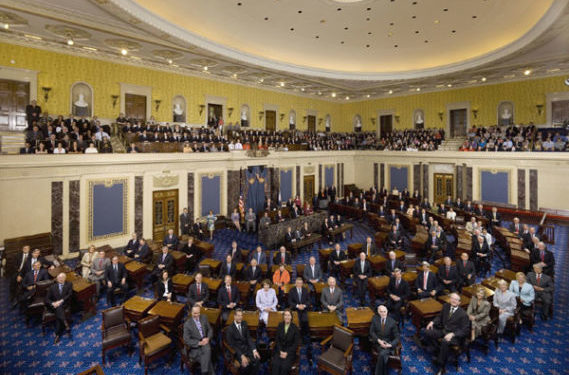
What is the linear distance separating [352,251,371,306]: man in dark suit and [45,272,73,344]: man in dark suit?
6445mm

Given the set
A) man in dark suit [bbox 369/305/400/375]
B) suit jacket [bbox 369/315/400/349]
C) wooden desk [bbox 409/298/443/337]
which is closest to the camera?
man in dark suit [bbox 369/305/400/375]

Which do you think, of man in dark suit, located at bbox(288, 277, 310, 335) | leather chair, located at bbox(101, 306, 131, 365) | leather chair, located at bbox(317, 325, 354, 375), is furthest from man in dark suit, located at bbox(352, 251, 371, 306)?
leather chair, located at bbox(101, 306, 131, 365)

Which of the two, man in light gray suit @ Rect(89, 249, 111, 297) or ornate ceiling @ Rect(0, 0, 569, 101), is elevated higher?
ornate ceiling @ Rect(0, 0, 569, 101)

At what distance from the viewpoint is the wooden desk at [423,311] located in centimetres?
607

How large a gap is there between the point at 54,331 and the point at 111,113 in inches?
449

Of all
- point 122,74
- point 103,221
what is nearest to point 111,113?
point 122,74

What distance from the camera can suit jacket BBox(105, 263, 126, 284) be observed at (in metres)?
7.80

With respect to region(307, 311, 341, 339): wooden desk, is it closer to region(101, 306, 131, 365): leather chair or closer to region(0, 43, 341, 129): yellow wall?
region(101, 306, 131, 365): leather chair

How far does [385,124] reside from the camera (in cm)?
2581

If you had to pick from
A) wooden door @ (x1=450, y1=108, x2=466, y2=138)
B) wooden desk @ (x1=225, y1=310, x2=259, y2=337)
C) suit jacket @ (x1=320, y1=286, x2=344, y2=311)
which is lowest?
wooden desk @ (x1=225, y1=310, x2=259, y2=337)

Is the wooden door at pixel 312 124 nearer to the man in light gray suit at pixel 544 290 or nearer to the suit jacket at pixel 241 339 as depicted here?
the man in light gray suit at pixel 544 290

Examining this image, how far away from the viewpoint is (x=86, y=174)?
37.6ft

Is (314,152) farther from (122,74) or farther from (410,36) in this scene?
(122,74)

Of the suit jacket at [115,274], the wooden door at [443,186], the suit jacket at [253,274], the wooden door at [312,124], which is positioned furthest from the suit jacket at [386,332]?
the wooden door at [312,124]
